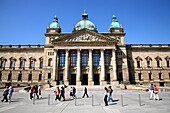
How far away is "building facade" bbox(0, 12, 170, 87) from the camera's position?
43875 millimetres

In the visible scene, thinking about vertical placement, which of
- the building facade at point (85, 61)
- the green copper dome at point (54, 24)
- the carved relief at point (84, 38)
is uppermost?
the green copper dome at point (54, 24)

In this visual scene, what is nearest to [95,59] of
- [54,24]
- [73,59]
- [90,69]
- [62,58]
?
[90,69]

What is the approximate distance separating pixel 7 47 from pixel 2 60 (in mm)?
5589

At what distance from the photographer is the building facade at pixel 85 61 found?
144 feet

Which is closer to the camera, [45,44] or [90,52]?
[90,52]

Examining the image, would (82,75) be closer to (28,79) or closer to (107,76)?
(107,76)

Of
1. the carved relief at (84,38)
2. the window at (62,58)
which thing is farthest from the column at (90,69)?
the window at (62,58)

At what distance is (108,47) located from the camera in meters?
44.3

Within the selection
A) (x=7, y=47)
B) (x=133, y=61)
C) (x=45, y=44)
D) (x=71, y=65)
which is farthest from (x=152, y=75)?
(x=7, y=47)

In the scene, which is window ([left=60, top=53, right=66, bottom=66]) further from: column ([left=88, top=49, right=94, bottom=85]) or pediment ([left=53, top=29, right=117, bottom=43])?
column ([left=88, top=49, right=94, bottom=85])

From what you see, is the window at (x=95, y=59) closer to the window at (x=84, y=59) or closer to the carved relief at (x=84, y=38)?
the window at (x=84, y=59)

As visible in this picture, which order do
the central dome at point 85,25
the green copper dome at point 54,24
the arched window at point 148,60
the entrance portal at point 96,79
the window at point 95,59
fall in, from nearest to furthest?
the window at point 95,59
the entrance portal at point 96,79
the arched window at point 148,60
the green copper dome at point 54,24
the central dome at point 85,25

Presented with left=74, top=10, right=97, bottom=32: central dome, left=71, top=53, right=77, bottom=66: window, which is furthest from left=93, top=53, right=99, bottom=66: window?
left=74, top=10, right=97, bottom=32: central dome

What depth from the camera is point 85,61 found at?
45781 mm
